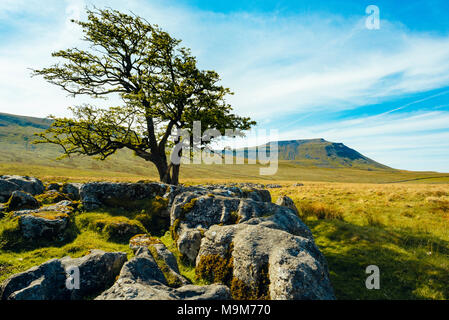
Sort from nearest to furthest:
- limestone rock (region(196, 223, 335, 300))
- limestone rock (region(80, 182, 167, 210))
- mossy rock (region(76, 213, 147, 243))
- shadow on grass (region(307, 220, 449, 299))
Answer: limestone rock (region(196, 223, 335, 300))
shadow on grass (region(307, 220, 449, 299))
mossy rock (region(76, 213, 147, 243))
limestone rock (region(80, 182, 167, 210))

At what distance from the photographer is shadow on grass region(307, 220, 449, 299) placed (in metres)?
7.24

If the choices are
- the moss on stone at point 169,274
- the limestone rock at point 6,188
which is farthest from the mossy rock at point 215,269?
the limestone rock at point 6,188

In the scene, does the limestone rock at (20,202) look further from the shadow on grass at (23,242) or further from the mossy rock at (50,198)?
the shadow on grass at (23,242)

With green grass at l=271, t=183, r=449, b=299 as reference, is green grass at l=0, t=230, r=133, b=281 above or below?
above

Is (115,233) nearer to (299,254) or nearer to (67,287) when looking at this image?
(67,287)

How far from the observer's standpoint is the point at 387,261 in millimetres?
9305

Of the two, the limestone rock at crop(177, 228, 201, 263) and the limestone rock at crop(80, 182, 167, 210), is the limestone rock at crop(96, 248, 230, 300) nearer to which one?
the limestone rock at crop(177, 228, 201, 263)

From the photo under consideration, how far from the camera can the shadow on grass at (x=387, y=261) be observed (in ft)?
23.7

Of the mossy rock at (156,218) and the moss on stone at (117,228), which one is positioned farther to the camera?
the mossy rock at (156,218)

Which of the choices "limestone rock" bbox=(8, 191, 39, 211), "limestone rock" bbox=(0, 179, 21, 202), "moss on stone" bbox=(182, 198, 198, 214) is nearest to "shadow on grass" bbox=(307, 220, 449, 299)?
"moss on stone" bbox=(182, 198, 198, 214)
